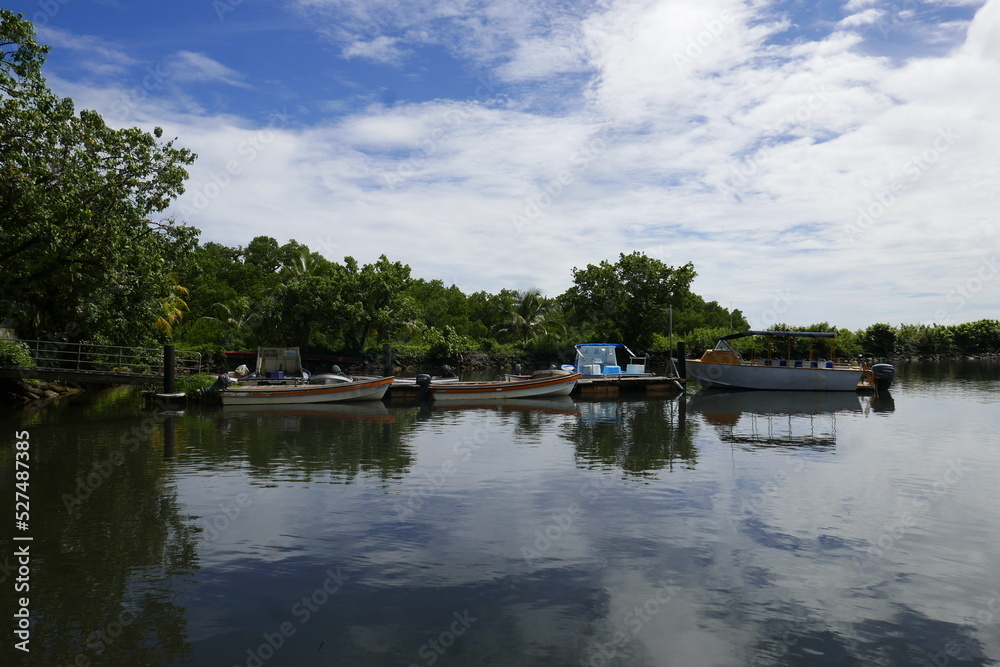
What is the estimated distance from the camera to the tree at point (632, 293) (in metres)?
63.5

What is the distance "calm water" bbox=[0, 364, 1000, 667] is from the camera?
277 inches

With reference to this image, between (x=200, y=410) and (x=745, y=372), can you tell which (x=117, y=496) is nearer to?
(x=200, y=410)

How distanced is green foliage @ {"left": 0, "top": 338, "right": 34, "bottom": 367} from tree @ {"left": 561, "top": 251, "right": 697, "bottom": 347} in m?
47.8

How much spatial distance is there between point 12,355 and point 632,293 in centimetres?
5055

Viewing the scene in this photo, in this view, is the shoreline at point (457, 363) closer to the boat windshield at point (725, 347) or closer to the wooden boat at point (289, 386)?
the wooden boat at point (289, 386)

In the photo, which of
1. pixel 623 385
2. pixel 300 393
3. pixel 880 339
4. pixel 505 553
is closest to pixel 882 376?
pixel 623 385

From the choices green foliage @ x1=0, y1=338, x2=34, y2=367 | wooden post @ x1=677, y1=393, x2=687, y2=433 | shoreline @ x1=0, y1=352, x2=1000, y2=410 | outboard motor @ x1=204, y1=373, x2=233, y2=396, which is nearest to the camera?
wooden post @ x1=677, y1=393, x2=687, y2=433

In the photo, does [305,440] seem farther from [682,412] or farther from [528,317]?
[528,317]

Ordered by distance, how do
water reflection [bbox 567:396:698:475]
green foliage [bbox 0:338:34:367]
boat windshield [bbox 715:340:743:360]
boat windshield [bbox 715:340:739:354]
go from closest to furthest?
water reflection [bbox 567:396:698:475]
green foliage [bbox 0:338:34:367]
boat windshield [bbox 715:340:743:360]
boat windshield [bbox 715:340:739:354]

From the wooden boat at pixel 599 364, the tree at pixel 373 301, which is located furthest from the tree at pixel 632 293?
the wooden boat at pixel 599 364

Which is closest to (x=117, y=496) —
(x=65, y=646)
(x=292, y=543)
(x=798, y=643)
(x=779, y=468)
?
Result: (x=292, y=543)

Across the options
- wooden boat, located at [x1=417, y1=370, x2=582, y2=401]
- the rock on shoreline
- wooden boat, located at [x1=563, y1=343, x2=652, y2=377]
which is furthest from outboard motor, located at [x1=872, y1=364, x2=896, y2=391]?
the rock on shoreline

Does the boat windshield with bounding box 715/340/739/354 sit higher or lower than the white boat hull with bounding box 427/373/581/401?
higher

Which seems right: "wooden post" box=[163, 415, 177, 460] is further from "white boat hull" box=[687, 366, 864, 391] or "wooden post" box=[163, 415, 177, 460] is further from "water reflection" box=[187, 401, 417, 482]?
"white boat hull" box=[687, 366, 864, 391]
